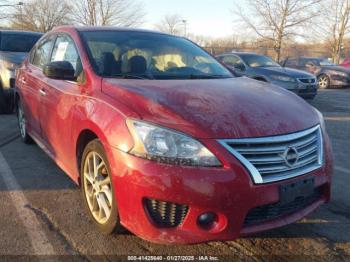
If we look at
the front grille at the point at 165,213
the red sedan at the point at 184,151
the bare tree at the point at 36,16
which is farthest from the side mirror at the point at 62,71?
the bare tree at the point at 36,16

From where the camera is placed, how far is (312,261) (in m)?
2.81

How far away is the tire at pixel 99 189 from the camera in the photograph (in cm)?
286

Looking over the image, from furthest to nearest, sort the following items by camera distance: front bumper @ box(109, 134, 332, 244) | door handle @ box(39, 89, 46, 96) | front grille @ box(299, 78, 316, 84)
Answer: front grille @ box(299, 78, 316, 84) < door handle @ box(39, 89, 46, 96) < front bumper @ box(109, 134, 332, 244)

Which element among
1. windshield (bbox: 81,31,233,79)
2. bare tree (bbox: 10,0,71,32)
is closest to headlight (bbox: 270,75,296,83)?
windshield (bbox: 81,31,233,79)

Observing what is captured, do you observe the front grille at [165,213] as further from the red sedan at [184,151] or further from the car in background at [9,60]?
the car in background at [9,60]

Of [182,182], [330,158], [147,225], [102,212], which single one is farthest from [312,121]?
[102,212]

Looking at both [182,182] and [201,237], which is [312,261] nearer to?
[201,237]

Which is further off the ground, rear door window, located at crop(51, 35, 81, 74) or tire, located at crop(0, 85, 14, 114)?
rear door window, located at crop(51, 35, 81, 74)

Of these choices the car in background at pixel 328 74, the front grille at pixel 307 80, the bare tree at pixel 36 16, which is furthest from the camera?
the bare tree at pixel 36 16

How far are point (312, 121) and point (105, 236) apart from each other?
1.82 metres

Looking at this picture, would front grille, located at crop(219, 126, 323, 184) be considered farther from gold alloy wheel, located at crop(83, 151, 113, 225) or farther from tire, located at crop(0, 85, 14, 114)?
tire, located at crop(0, 85, 14, 114)

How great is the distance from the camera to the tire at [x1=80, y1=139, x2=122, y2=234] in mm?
2862

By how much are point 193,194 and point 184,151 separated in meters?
0.27

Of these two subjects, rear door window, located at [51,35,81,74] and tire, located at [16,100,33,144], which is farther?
tire, located at [16,100,33,144]
